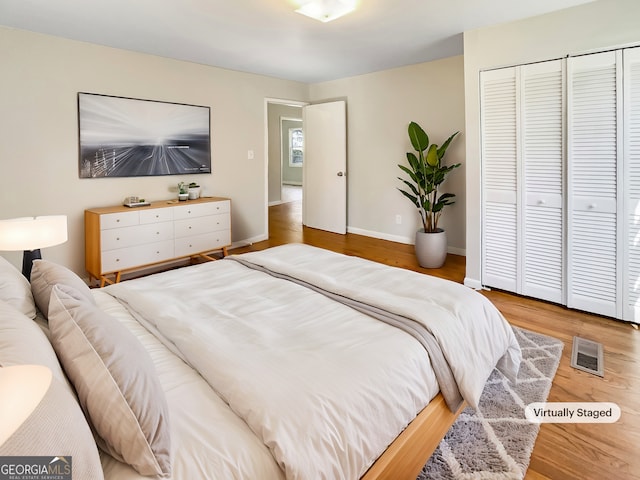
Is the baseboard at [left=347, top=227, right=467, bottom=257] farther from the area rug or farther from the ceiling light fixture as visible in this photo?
the ceiling light fixture

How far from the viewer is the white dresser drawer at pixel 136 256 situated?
3.68 m

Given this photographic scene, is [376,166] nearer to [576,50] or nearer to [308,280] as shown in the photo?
[576,50]

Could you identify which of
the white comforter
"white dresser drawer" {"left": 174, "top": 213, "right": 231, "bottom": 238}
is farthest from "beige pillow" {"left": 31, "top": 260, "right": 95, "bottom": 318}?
"white dresser drawer" {"left": 174, "top": 213, "right": 231, "bottom": 238}

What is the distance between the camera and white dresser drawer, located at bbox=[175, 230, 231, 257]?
4.23 metres

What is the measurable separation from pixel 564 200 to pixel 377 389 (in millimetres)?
2626

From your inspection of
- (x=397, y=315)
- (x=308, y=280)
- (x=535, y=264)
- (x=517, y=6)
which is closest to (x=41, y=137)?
(x=308, y=280)

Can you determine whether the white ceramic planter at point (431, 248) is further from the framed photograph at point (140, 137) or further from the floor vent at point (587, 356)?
the framed photograph at point (140, 137)

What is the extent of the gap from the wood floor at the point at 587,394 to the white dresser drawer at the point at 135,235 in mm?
3053

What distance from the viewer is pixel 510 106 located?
327 cm

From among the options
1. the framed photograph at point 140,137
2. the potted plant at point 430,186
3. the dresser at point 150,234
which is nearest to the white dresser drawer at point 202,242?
the dresser at point 150,234

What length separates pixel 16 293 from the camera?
1352 mm

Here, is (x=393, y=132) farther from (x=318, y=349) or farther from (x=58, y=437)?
(x=58, y=437)

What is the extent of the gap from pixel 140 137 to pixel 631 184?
14.6 feet

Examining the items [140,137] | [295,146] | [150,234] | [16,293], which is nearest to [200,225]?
[150,234]
